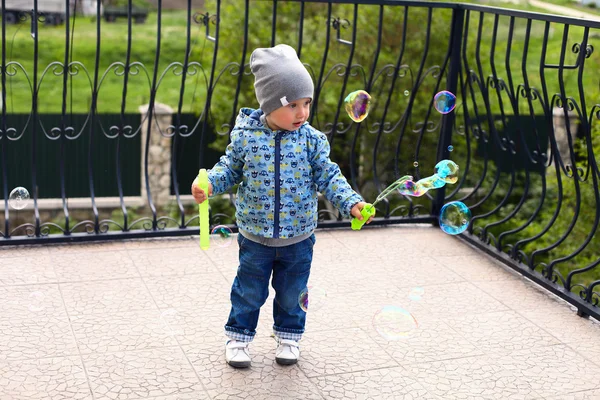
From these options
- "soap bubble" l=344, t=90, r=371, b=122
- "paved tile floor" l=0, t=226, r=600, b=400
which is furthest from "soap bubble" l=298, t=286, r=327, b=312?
"soap bubble" l=344, t=90, r=371, b=122

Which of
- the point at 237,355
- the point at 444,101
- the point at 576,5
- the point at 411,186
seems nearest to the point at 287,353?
the point at 237,355

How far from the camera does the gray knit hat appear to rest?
10.5 feet

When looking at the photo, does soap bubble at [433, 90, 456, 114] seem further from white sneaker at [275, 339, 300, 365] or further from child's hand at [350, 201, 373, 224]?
white sneaker at [275, 339, 300, 365]

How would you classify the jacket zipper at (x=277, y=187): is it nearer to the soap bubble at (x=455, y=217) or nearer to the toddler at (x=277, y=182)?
the toddler at (x=277, y=182)

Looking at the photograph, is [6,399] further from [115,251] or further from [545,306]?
[545,306]

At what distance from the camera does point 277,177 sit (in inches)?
130

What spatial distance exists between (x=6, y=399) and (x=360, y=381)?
56.7 inches

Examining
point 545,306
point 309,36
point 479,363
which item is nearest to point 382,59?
point 309,36

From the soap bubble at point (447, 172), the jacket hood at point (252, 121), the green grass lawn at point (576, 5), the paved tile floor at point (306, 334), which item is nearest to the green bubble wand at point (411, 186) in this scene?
the soap bubble at point (447, 172)

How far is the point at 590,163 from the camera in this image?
4316mm

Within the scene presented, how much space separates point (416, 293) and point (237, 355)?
4.30ft

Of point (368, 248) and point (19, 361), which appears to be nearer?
point (19, 361)

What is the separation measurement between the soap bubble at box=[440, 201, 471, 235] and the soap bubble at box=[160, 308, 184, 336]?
1405 mm

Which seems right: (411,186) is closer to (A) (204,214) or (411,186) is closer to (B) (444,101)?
→ (A) (204,214)
